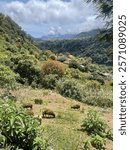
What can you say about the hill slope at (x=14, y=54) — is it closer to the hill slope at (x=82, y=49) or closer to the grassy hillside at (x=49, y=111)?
the grassy hillside at (x=49, y=111)

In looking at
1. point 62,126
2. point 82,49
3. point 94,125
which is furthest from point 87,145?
point 82,49

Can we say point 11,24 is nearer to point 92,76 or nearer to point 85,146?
point 92,76

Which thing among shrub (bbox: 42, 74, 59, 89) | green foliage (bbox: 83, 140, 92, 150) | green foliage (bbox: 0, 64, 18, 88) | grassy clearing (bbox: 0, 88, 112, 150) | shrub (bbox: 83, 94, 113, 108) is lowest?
green foliage (bbox: 83, 140, 92, 150)

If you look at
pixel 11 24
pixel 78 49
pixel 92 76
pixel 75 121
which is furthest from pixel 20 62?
pixel 78 49

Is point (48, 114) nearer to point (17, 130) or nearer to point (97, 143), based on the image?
point (97, 143)

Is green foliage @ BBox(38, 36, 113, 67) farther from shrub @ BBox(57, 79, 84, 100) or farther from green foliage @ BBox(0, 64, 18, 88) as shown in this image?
green foliage @ BBox(0, 64, 18, 88)

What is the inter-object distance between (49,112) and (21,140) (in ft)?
40.5

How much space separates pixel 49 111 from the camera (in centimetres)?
1983

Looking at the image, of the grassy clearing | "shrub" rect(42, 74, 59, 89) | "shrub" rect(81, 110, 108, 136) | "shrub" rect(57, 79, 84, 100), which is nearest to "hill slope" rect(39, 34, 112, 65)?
"shrub" rect(42, 74, 59, 89)

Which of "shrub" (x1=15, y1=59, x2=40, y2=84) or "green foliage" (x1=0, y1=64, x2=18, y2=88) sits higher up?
"shrub" (x1=15, y1=59, x2=40, y2=84)

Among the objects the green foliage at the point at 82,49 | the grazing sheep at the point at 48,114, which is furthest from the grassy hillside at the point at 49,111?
the green foliage at the point at 82,49

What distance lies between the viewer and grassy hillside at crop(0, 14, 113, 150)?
7426mm

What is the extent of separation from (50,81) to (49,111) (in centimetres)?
2083

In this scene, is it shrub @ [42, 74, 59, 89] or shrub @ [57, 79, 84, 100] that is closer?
shrub @ [57, 79, 84, 100]
